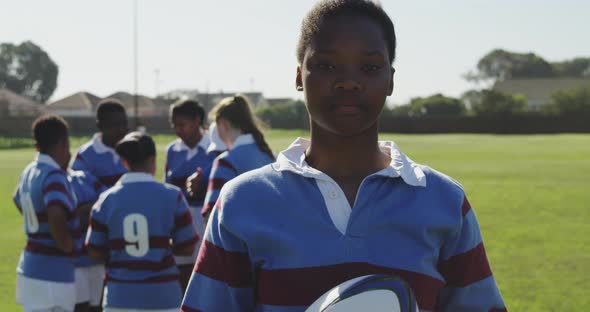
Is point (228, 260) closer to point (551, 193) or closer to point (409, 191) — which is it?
point (409, 191)

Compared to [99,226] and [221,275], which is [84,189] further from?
[221,275]

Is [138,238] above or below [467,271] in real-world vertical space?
below

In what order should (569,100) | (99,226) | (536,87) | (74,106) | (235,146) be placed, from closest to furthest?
(99,226), (235,146), (569,100), (74,106), (536,87)

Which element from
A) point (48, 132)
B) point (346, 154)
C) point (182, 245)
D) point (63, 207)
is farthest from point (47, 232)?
point (346, 154)

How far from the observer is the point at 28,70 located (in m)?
133

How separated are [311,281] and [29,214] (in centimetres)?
399

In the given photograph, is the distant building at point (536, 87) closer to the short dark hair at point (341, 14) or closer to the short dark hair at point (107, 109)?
the short dark hair at point (107, 109)

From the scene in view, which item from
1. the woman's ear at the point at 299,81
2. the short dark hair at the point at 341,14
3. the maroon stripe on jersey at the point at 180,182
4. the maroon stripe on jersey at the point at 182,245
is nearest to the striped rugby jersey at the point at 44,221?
the maroon stripe on jersey at the point at 182,245

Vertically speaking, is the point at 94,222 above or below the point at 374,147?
below

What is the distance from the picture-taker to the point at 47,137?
5.31 meters

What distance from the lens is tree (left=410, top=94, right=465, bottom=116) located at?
8288 centimetres

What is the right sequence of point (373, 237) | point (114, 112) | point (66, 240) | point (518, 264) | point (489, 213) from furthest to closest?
point (489, 213), point (518, 264), point (114, 112), point (66, 240), point (373, 237)

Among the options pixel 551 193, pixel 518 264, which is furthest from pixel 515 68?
pixel 518 264

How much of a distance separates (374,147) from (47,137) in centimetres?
397
